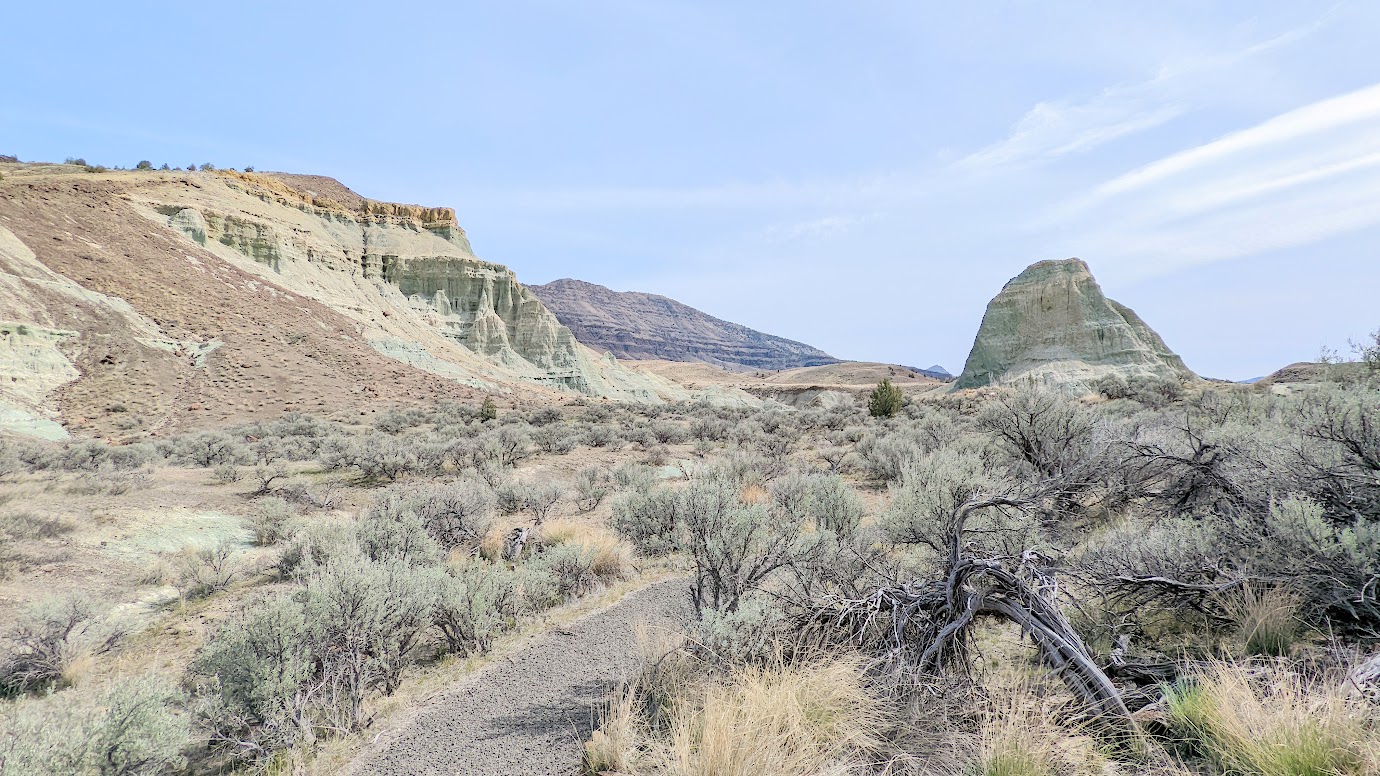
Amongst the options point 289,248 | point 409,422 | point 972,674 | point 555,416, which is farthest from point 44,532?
point 289,248

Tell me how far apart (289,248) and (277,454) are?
3599 cm

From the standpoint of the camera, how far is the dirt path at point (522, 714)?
11.7 ft

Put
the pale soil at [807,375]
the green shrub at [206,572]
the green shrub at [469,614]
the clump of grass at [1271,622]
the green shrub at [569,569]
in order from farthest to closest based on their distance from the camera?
the pale soil at [807,375] → the green shrub at [206,572] → the green shrub at [569,569] → the green shrub at [469,614] → the clump of grass at [1271,622]

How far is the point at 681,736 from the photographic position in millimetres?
2824

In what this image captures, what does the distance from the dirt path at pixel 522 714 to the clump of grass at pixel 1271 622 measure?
436 cm

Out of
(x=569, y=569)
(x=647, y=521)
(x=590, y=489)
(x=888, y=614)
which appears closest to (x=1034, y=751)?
(x=888, y=614)

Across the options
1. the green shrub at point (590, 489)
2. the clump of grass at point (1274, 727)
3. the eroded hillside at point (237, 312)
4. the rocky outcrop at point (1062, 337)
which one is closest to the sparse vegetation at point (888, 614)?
the clump of grass at point (1274, 727)

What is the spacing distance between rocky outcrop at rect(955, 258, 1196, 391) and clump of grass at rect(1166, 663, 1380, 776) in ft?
148

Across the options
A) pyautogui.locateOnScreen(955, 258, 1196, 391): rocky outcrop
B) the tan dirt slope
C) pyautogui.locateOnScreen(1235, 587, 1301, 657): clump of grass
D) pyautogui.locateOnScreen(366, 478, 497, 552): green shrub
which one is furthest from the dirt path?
pyautogui.locateOnScreen(955, 258, 1196, 391): rocky outcrop

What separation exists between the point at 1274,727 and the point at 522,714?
14.4 feet

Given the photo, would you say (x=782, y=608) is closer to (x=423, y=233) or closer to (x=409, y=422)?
(x=409, y=422)

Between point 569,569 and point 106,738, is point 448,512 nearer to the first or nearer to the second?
point 569,569

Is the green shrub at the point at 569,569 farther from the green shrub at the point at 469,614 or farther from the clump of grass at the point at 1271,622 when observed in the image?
the clump of grass at the point at 1271,622

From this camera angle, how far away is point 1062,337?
4828cm
